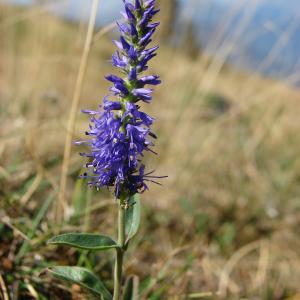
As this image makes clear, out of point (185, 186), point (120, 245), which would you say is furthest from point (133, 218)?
point (185, 186)

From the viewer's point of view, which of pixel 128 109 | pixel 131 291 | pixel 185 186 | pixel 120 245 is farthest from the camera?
pixel 185 186

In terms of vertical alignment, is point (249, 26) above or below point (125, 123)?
above

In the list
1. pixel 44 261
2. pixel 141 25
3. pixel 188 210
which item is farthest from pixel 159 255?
pixel 141 25

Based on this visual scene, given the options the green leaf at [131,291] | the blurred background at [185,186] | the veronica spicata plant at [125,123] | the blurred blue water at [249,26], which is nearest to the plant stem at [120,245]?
the veronica spicata plant at [125,123]

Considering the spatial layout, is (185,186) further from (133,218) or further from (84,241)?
(84,241)

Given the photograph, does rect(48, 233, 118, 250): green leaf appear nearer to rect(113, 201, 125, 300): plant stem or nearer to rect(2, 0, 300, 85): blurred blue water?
rect(113, 201, 125, 300): plant stem

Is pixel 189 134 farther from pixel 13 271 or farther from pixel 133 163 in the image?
pixel 133 163

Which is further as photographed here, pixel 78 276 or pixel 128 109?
pixel 78 276
